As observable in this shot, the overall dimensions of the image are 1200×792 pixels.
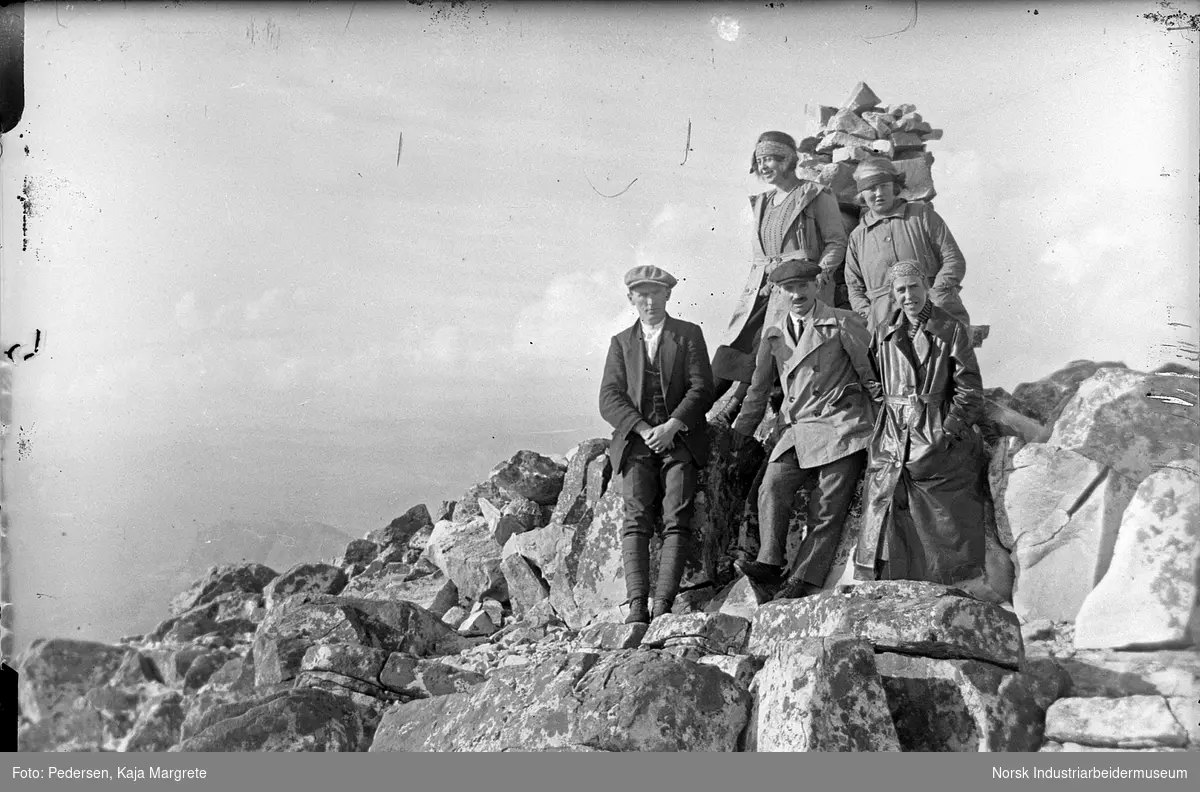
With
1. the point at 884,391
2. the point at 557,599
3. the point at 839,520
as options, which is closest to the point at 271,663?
the point at 557,599

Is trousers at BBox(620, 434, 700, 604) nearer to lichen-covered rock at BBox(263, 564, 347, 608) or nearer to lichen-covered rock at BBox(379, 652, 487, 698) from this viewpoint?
lichen-covered rock at BBox(379, 652, 487, 698)

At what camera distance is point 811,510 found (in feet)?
29.1

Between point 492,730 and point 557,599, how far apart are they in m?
2.97

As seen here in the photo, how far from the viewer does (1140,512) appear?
7.27 m

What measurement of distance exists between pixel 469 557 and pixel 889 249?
13.4 ft

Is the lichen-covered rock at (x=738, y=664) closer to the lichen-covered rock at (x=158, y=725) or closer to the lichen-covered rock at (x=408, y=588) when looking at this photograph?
the lichen-covered rock at (x=408, y=588)

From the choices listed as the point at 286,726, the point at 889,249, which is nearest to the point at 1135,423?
the point at 889,249

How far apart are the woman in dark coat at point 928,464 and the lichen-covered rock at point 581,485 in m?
2.22

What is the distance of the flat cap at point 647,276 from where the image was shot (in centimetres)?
897

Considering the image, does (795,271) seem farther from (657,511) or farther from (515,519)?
(515,519)

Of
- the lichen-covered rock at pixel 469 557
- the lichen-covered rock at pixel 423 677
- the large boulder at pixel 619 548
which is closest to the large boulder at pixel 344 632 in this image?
the lichen-covered rock at pixel 423 677

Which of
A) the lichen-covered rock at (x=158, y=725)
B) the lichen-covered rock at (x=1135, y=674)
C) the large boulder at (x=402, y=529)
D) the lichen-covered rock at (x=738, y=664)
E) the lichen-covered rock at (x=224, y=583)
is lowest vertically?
the lichen-covered rock at (x=158, y=725)

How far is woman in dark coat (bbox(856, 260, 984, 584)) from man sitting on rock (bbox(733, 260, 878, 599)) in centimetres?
26

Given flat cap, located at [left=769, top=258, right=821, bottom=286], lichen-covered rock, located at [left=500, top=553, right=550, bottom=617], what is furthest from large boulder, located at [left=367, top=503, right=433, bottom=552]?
flat cap, located at [left=769, top=258, right=821, bottom=286]
